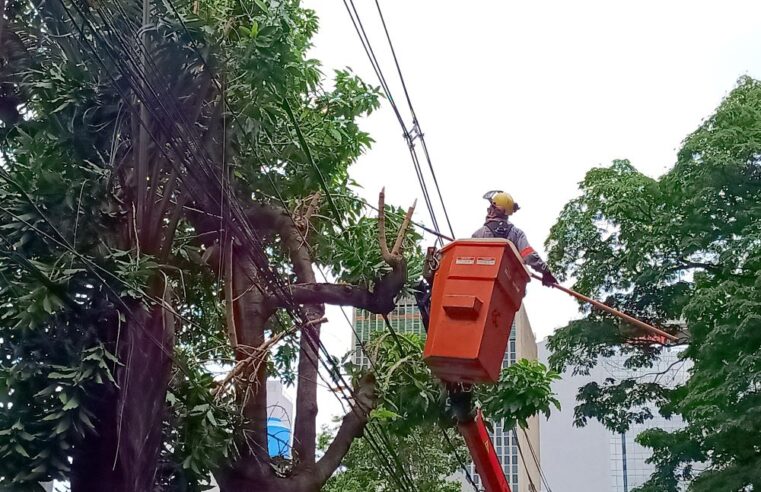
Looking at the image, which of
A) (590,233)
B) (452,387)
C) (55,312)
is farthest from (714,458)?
(55,312)

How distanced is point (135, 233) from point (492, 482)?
390 cm

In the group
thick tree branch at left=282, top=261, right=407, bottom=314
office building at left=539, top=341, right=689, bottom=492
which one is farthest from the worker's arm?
office building at left=539, top=341, right=689, bottom=492

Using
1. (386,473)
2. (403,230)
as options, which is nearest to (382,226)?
(403,230)

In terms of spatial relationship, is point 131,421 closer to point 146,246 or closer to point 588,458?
point 146,246

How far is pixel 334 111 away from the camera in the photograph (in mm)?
8539

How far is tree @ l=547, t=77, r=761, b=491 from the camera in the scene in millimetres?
10484

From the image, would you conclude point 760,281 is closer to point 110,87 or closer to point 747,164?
point 747,164

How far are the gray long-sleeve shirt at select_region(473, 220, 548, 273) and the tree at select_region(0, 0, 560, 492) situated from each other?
2.51 ft

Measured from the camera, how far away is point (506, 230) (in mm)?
6441

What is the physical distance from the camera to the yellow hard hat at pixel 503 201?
6562mm

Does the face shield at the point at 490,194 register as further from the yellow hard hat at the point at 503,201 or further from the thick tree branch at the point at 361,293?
the thick tree branch at the point at 361,293

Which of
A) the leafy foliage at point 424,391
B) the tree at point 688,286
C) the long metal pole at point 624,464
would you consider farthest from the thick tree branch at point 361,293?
the long metal pole at point 624,464

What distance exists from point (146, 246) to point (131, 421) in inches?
49.6

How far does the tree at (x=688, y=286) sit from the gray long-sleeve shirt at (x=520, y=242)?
491 centimetres
